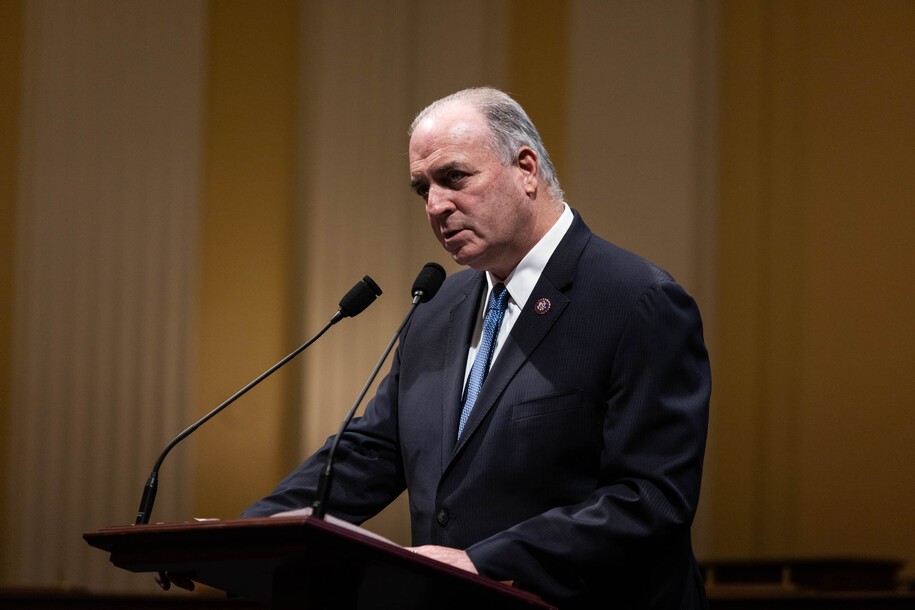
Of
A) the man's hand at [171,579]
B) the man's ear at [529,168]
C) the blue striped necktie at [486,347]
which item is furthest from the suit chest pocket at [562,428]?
the man's hand at [171,579]

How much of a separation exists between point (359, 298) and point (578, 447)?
0.51m

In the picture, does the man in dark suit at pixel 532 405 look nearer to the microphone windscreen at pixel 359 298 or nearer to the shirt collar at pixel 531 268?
the shirt collar at pixel 531 268

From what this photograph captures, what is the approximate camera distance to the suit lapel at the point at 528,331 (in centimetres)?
219

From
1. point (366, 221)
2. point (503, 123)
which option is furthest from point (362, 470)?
point (366, 221)

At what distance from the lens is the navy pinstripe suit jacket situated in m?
1.97

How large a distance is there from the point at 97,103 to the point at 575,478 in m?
5.06

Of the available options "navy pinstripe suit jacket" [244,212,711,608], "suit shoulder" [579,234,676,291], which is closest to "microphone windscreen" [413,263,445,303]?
"navy pinstripe suit jacket" [244,212,711,608]

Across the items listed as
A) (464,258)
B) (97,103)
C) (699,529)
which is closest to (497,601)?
(464,258)

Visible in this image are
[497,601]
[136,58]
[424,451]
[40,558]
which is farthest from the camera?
[136,58]

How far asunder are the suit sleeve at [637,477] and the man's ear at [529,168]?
1.23 ft

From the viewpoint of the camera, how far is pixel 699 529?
639cm

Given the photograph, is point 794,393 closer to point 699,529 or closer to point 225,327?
point 699,529

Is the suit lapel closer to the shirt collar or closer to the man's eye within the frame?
the shirt collar

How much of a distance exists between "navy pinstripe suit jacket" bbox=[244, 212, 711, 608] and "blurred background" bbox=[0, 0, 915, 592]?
404 cm
